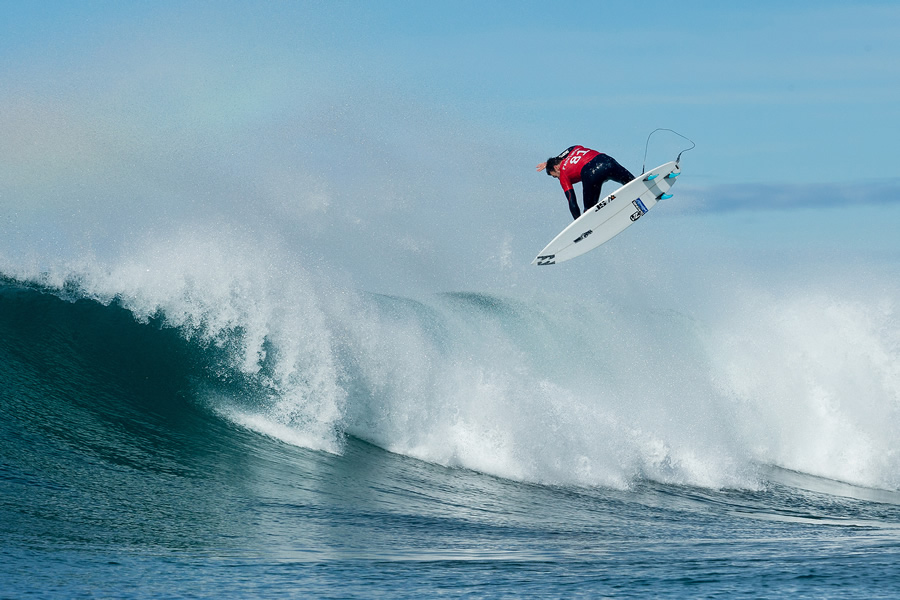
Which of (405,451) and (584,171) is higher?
(584,171)

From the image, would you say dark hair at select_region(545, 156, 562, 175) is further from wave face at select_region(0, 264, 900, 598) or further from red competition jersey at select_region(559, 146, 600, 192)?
wave face at select_region(0, 264, 900, 598)

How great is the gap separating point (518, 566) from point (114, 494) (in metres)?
3.21

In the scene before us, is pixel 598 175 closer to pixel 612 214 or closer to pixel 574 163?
pixel 574 163

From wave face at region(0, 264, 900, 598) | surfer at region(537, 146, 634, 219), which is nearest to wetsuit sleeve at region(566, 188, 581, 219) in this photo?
surfer at region(537, 146, 634, 219)

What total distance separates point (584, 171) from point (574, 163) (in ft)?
0.47

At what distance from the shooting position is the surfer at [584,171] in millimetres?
9250

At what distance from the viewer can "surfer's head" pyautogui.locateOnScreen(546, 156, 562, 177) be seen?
9.38m

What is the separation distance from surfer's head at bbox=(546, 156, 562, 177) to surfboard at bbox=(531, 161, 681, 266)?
0.61m

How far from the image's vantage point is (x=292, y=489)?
7047mm

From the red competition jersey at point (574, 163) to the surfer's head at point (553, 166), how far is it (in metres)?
0.05

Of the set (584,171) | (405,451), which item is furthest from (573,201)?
(405,451)

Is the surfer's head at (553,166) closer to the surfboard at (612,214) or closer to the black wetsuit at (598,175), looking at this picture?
the black wetsuit at (598,175)

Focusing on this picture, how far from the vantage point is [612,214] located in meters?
9.80

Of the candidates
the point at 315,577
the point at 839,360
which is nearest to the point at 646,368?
the point at 839,360
